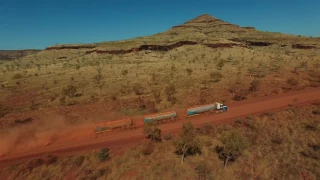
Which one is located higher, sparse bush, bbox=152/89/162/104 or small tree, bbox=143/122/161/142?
sparse bush, bbox=152/89/162/104

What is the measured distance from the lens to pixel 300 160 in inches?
811

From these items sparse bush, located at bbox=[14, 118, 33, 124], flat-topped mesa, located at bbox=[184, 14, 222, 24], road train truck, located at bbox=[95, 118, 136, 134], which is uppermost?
flat-topped mesa, located at bbox=[184, 14, 222, 24]

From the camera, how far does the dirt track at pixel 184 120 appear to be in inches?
921

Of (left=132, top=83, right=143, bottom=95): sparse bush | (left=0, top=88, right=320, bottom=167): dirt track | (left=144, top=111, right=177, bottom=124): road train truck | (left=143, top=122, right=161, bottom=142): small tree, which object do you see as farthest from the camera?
(left=132, top=83, right=143, bottom=95): sparse bush

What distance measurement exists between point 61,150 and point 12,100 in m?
24.9

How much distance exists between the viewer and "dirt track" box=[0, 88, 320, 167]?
2339cm

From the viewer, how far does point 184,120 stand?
30469 mm

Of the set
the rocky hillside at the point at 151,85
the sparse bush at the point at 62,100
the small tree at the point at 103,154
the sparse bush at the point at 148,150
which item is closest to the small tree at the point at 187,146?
the sparse bush at the point at 148,150

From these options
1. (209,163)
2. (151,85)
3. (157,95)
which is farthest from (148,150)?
(151,85)

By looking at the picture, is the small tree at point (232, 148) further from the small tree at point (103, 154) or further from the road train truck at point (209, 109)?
the small tree at point (103, 154)

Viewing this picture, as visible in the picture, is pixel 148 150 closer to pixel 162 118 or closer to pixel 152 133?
pixel 152 133

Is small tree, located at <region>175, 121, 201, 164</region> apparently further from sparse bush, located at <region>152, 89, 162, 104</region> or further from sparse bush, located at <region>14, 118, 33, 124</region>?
sparse bush, located at <region>14, 118, 33, 124</region>

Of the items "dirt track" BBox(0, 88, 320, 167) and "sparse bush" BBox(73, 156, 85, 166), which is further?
"dirt track" BBox(0, 88, 320, 167)

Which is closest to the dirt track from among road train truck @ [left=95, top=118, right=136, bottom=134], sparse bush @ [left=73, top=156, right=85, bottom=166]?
road train truck @ [left=95, top=118, right=136, bottom=134]
